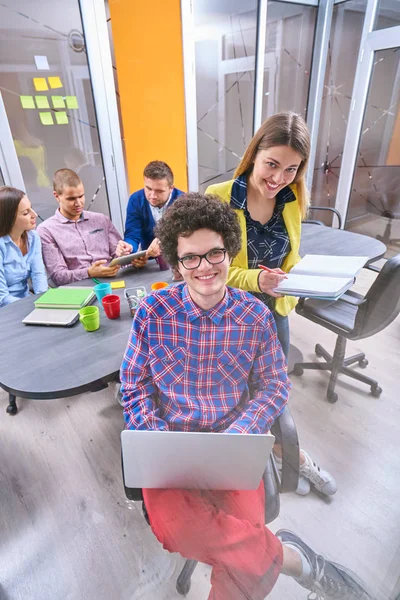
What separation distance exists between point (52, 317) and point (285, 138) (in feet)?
3.28

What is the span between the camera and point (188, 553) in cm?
73

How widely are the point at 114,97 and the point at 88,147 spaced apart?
422 millimetres

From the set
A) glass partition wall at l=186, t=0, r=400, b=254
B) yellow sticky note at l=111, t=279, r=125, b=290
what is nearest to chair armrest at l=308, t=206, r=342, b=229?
glass partition wall at l=186, t=0, r=400, b=254

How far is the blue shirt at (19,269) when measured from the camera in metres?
1.71

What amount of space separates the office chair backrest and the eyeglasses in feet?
1.52

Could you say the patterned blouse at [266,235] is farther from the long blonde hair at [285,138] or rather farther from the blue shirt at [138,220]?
the blue shirt at [138,220]

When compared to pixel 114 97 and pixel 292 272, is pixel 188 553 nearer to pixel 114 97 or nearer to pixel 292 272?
pixel 292 272

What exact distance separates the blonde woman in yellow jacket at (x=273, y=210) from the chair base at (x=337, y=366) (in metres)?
0.19

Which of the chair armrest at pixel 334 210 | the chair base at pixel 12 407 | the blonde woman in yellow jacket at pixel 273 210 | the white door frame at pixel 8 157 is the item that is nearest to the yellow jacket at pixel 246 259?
the blonde woman in yellow jacket at pixel 273 210

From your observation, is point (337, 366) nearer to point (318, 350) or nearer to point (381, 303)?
point (318, 350)

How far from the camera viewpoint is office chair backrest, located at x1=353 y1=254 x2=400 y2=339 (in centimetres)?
94

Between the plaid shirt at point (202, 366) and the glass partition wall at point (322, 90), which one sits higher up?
the glass partition wall at point (322, 90)

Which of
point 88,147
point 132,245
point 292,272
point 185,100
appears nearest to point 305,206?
point 292,272

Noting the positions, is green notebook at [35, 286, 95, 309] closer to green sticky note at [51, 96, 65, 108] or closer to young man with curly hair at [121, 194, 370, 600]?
young man with curly hair at [121, 194, 370, 600]
